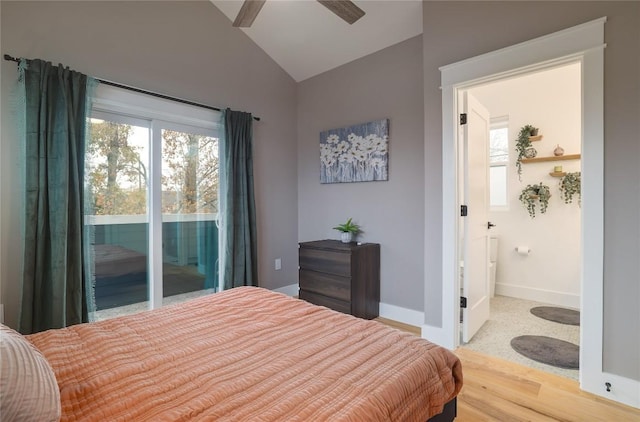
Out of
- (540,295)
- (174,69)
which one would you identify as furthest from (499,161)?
(174,69)

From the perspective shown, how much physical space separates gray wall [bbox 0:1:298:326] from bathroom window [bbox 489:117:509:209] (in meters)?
2.60

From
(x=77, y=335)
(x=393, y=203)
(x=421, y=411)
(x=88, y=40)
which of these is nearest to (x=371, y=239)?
(x=393, y=203)

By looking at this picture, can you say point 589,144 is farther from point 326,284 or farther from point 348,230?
point 326,284

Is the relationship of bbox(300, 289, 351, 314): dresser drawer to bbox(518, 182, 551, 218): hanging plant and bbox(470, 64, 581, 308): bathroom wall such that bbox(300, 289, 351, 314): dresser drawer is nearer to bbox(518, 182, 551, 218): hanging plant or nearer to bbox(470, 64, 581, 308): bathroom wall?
bbox(470, 64, 581, 308): bathroom wall

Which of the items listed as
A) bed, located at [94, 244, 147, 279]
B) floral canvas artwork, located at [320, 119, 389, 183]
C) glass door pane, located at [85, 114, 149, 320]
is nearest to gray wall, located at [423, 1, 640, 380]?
floral canvas artwork, located at [320, 119, 389, 183]

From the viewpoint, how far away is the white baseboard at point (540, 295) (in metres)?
3.43

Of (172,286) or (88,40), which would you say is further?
(172,286)

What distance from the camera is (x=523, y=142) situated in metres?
3.68

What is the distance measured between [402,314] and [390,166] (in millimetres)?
1515

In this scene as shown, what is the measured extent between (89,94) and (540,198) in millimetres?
Result: 4585

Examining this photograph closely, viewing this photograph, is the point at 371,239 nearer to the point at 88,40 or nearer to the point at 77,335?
the point at 77,335

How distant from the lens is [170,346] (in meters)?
1.25

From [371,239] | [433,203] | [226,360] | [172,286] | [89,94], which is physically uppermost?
[89,94]

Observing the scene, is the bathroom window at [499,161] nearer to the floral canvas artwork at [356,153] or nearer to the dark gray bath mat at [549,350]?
the floral canvas artwork at [356,153]
